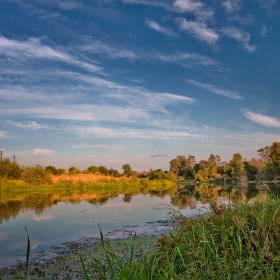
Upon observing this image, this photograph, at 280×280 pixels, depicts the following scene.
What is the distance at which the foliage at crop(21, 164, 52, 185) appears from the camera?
1465 inches

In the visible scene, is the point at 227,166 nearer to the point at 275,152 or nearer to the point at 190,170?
the point at 190,170

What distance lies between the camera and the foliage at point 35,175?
3722cm

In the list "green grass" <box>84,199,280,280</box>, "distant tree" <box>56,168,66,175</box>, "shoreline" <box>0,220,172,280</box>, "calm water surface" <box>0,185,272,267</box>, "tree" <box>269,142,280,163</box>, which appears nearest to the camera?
"green grass" <box>84,199,280,280</box>

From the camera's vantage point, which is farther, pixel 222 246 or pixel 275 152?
pixel 275 152

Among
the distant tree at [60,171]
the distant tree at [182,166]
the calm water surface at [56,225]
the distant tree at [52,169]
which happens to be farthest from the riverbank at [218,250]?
the distant tree at [182,166]

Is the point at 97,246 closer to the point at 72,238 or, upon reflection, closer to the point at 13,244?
the point at 72,238

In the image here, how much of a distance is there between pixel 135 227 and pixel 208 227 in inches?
314

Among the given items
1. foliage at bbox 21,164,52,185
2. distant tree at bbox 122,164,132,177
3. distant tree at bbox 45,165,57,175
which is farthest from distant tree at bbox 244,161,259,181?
foliage at bbox 21,164,52,185

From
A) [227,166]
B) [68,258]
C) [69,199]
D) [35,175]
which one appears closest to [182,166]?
[227,166]

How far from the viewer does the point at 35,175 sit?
124ft

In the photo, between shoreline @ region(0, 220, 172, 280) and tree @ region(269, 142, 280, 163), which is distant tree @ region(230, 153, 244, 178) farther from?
shoreline @ region(0, 220, 172, 280)

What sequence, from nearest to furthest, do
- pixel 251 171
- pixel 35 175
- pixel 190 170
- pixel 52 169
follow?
pixel 35 175 < pixel 52 169 < pixel 251 171 < pixel 190 170

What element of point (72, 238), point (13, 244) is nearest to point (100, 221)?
point (72, 238)

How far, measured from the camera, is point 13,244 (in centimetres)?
1022
